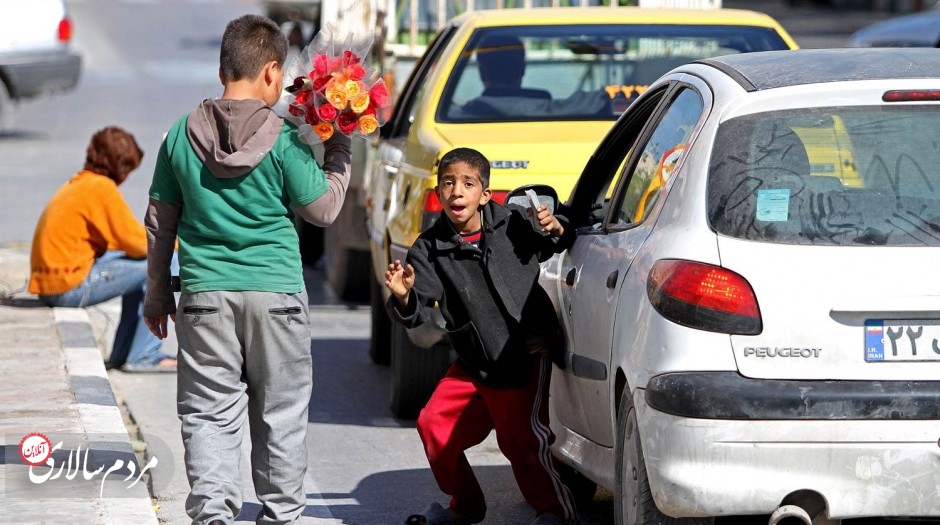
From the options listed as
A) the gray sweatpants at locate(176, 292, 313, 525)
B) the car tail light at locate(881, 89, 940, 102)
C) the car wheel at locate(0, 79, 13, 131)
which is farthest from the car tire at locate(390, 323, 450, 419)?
the car wheel at locate(0, 79, 13, 131)

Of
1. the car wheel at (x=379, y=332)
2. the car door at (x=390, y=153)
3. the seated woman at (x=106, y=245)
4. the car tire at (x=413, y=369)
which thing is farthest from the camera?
the seated woman at (x=106, y=245)

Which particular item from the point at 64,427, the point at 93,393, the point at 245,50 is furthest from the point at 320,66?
the point at 93,393

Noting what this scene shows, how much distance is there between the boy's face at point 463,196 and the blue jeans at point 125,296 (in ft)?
12.2

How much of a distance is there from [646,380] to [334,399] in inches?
165

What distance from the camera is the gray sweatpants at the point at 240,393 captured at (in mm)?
4656

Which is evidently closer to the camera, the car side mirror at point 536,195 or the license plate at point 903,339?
the license plate at point 903,339

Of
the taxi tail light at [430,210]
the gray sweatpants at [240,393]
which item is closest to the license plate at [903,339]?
the gray sweatpants at [240,393]

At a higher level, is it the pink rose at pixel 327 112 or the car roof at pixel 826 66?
the car roof at pixel 826 66

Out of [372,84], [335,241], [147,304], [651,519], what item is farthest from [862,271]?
[335,241]

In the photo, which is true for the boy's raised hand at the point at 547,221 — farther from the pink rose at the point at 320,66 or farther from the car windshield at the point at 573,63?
the car windshield at the point at 573,63

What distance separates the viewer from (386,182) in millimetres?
7965

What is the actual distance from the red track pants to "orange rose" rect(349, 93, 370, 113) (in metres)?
1.09

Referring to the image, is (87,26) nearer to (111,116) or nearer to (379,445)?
(111,116)

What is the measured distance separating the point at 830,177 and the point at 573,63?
4178 mm
